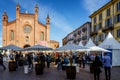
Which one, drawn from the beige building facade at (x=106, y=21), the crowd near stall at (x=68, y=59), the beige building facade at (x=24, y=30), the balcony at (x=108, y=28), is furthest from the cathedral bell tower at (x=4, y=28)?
the crowd near stall at (x=68, y=59)

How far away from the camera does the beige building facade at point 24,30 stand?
55.2 meters

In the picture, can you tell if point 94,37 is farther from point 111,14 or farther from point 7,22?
point 7,22

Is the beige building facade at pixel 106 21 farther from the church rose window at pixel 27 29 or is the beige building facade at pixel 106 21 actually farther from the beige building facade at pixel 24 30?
the church rose window at pixel 27 29

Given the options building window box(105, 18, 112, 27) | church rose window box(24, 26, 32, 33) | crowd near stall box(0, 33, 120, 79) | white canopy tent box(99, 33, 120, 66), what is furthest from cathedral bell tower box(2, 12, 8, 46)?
white canopy tent box(99, 33, 120, 66)

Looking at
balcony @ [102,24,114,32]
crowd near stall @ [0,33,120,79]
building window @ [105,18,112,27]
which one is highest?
building window @ [105,18,112,27]

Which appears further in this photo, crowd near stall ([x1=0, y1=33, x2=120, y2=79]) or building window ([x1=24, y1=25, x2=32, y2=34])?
building window ([x1=24, y1=25, x2=32, y2=34])

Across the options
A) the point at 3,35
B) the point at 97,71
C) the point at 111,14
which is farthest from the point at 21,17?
the point at 97,71

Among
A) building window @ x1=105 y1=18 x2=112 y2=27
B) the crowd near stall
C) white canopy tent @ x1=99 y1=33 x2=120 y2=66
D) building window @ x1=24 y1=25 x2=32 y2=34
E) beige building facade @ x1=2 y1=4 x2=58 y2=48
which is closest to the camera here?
the crowd near stall

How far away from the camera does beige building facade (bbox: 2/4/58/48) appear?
55.2 m

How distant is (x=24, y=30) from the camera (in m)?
56.8

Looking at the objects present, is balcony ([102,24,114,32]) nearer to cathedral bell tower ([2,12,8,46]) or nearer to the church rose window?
the church rose window

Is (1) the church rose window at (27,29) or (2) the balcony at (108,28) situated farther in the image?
(1) the church rose window at (27,29)

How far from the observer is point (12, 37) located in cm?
5559

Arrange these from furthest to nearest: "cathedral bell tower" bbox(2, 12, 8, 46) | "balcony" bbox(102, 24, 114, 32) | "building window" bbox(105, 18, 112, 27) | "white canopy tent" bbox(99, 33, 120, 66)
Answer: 1. "cathedral bell tower" bbox(2, 12, 8, 46)
2. "building window" bbox(105, 18, 112, 27)
3. "balcony" bbox(102, 24, 114, 32)
4. "white canopy tent" bbox(99, 33, 120, 66)
